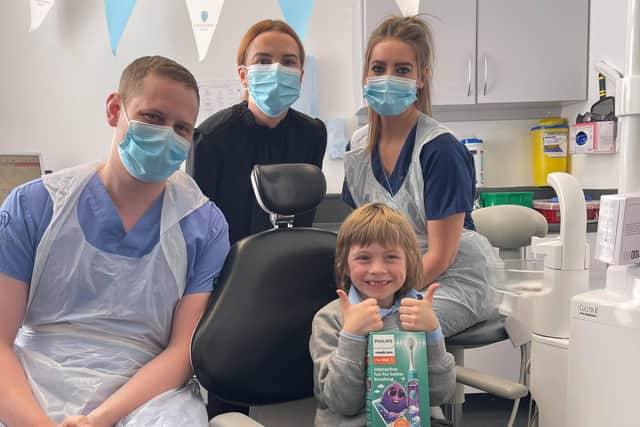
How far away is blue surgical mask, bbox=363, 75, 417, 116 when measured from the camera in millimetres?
Result: 1479

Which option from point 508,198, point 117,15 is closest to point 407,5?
point 508,198

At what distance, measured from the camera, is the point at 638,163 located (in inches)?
40.6

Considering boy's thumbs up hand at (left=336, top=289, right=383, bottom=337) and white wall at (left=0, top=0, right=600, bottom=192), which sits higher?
white wall at (left=0, top=0, right=600, bottom=192)

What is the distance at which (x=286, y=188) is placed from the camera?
1.14 m

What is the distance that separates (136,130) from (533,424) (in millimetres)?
1208

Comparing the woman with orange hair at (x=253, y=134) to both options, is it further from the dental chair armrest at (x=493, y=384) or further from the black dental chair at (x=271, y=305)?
the dental chair armrest at (x=493, y=384)

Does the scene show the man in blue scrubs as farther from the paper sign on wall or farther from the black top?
the paper sign on wall

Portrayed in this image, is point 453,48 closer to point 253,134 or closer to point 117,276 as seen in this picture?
point 253,134

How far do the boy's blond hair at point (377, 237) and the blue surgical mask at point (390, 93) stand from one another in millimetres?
389

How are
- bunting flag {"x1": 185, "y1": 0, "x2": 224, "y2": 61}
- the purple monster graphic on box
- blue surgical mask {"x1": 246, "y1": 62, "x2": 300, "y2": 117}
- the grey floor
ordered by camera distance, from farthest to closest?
bunting flag {"x1": 185, "y1": 0, "x2": 224, "y2": 61}, the grey floor, blue surgical mask {"x1": 246, "y1": 62, "x2": 300, "y2": 117}, the purple monster graphic on box

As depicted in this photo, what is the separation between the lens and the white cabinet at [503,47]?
8.50 feet

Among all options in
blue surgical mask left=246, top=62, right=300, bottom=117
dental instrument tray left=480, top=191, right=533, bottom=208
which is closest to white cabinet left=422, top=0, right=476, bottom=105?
dental instrument tray left=480, top=191, right=533, bottom=208

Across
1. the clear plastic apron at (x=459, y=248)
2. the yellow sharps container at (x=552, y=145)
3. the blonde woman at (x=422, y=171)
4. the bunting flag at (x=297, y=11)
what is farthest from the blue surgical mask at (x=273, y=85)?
the yellow sharps container at (x=552, y=145)

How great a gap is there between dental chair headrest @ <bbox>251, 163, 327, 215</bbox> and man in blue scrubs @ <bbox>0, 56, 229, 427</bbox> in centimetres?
16
